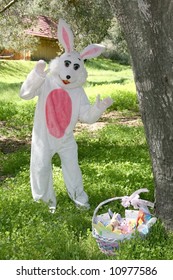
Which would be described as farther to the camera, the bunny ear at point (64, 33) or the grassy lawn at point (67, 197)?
the bunny ear at point (64, 33)

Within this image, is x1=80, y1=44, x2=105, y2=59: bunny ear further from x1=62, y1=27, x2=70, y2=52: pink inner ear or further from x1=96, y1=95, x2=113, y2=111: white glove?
x1=96, y1=95, x2=113, y2=111: white glove

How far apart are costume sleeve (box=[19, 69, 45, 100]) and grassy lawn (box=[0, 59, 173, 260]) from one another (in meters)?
1.10

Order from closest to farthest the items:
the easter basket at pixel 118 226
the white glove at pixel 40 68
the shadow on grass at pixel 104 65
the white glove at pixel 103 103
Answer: the easter basket at pixel 118 226 → the white glove at pixel 40 68 → the white glove at pixel 103 103 → the shadow on grass at pixel 104 65

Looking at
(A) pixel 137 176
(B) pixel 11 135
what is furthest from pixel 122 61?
(A) pixel 137 176

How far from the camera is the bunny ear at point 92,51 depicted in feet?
19.1

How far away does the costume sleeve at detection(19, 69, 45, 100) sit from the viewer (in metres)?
5.53

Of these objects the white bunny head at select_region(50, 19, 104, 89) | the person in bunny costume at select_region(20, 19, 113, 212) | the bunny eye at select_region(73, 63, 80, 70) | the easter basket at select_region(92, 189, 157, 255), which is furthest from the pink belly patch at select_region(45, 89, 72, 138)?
the easter basket at select_region(92, 189, 157, 255)

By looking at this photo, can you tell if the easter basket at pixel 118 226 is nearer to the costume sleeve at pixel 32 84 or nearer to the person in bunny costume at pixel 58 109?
the person in bunny costume at pixel 58 109

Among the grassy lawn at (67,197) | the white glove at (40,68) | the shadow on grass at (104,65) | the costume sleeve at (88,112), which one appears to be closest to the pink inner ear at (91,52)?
the costume sleeve at (88,112)

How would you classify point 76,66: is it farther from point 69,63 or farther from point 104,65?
point 104,65

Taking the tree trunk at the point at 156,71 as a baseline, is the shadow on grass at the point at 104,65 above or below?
below

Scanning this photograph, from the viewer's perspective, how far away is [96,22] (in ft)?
53.5
